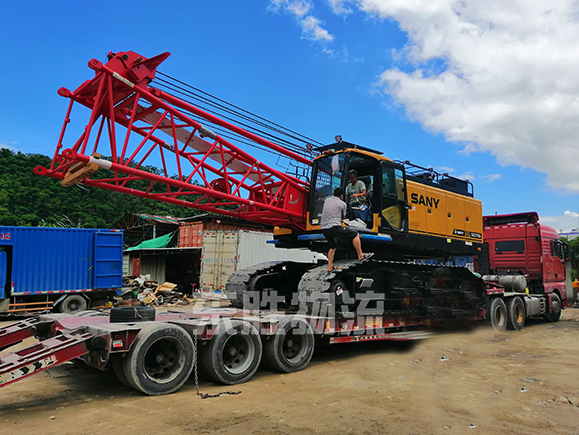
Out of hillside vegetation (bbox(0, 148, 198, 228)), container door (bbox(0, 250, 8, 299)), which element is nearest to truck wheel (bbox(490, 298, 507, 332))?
Result: container door (bbox(0, 250, 8, 299))

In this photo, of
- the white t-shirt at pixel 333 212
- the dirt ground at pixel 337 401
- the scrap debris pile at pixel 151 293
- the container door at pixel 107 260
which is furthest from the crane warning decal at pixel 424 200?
the scrap debris pile at pixel 151 293

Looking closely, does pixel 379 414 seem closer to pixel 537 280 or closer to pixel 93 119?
pixel 93 119

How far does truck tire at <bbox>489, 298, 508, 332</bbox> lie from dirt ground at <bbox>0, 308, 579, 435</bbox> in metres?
3.66

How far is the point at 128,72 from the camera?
24.4 feet

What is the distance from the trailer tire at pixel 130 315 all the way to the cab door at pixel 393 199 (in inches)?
186

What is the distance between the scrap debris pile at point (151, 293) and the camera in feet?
68.9

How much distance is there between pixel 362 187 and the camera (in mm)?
9047

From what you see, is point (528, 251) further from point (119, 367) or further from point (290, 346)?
point (119, 367)

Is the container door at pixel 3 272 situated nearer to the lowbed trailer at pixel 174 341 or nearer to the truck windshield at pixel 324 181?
the lowbed trailer at pixel 174 341

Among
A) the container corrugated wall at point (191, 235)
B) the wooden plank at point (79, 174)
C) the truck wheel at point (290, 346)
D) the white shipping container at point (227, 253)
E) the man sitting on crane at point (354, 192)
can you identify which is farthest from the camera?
the container corrugated wall at point (191, 235)

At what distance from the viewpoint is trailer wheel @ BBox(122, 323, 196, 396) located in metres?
5.77

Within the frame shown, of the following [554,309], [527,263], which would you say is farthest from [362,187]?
[554,309]

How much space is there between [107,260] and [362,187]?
11.8m

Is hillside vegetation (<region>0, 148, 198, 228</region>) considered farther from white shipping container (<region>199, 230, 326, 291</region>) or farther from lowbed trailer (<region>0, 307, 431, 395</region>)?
lowbed trailer (<region>0, 307, 431, 395</region>)
